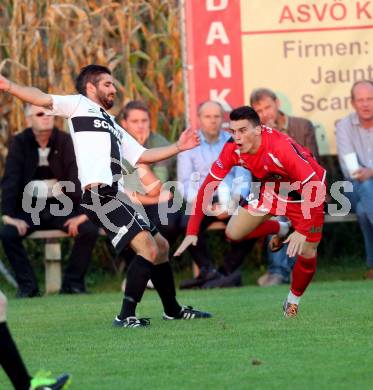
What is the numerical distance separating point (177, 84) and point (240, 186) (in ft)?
5.99

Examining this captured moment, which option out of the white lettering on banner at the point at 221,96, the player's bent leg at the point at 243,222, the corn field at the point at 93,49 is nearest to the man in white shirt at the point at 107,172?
the player's bent leg at the point at 243,222

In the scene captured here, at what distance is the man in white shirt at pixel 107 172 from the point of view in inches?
326

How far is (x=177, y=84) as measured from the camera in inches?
524

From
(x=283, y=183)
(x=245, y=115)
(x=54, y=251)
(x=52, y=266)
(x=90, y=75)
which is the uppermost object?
(x=90, y=75)

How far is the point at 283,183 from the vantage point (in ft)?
29.9

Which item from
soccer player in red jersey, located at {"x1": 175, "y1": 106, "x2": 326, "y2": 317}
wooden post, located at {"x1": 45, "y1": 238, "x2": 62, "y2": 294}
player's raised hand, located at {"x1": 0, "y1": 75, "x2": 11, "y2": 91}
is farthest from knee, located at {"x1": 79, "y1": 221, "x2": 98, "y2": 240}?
player's raised hand, located at {"x1": 0, "y1": 75, "x2": 11, "y2": 91}

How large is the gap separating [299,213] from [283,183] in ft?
0.86

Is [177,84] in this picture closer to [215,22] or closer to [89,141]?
[215,22]

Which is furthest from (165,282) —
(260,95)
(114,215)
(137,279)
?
(260,95)

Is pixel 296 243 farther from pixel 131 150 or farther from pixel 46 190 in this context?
pixel 46 190

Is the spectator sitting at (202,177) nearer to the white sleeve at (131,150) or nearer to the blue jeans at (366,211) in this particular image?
the blue jeans at (366,211)

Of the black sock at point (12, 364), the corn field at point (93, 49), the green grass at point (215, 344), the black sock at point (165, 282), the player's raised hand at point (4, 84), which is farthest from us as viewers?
the corn field at point (93, 49)

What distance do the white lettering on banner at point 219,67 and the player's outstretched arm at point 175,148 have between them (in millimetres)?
4021

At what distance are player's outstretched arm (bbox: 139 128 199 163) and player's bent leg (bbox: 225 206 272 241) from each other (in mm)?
1113
